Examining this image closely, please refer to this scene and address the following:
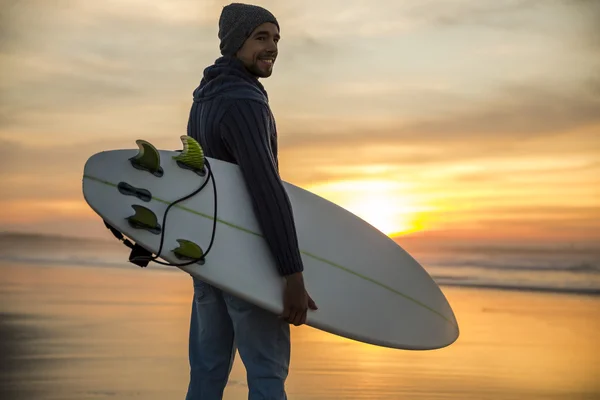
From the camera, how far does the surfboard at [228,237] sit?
6.63ft

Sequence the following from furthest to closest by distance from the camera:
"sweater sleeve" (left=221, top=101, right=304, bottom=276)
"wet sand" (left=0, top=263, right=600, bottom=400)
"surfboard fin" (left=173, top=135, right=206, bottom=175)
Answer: "wet sand" (left=0, top=263, right=600, bottom=400) → "surfboard fin" (left=173, top=135, right=206, bottom=175) → "sweater sleeve" (left=221, top=101, right=304, bottom=276)

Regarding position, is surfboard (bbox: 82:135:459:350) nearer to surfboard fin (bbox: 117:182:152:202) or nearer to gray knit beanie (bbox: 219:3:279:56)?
surfboard fin (bbox: 117:182:152:202)

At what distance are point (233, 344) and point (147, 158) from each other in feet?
1.69

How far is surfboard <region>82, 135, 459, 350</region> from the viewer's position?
2020 mm

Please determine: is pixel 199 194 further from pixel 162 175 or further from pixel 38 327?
pixel 38 327

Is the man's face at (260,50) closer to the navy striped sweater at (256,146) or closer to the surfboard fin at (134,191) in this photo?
the navy striped sweater at (256,146)

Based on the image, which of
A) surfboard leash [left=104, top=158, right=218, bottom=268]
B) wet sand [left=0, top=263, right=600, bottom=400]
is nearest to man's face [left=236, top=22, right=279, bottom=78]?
surfboard leash [left=104, top=158, right=218, bottom=268]

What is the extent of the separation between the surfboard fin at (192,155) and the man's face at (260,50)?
0.23m

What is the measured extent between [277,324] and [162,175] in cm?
46

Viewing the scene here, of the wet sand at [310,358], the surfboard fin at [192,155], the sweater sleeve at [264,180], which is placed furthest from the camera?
the wet sand at [310,358]

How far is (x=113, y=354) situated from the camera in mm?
4102

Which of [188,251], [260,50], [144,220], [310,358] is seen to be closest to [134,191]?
[144,220]

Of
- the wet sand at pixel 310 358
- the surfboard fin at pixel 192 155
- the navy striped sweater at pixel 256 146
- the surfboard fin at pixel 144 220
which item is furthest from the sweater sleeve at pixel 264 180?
the wet sand at pixel 310 358

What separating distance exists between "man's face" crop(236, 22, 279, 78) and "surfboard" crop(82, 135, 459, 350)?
9.4 inches
